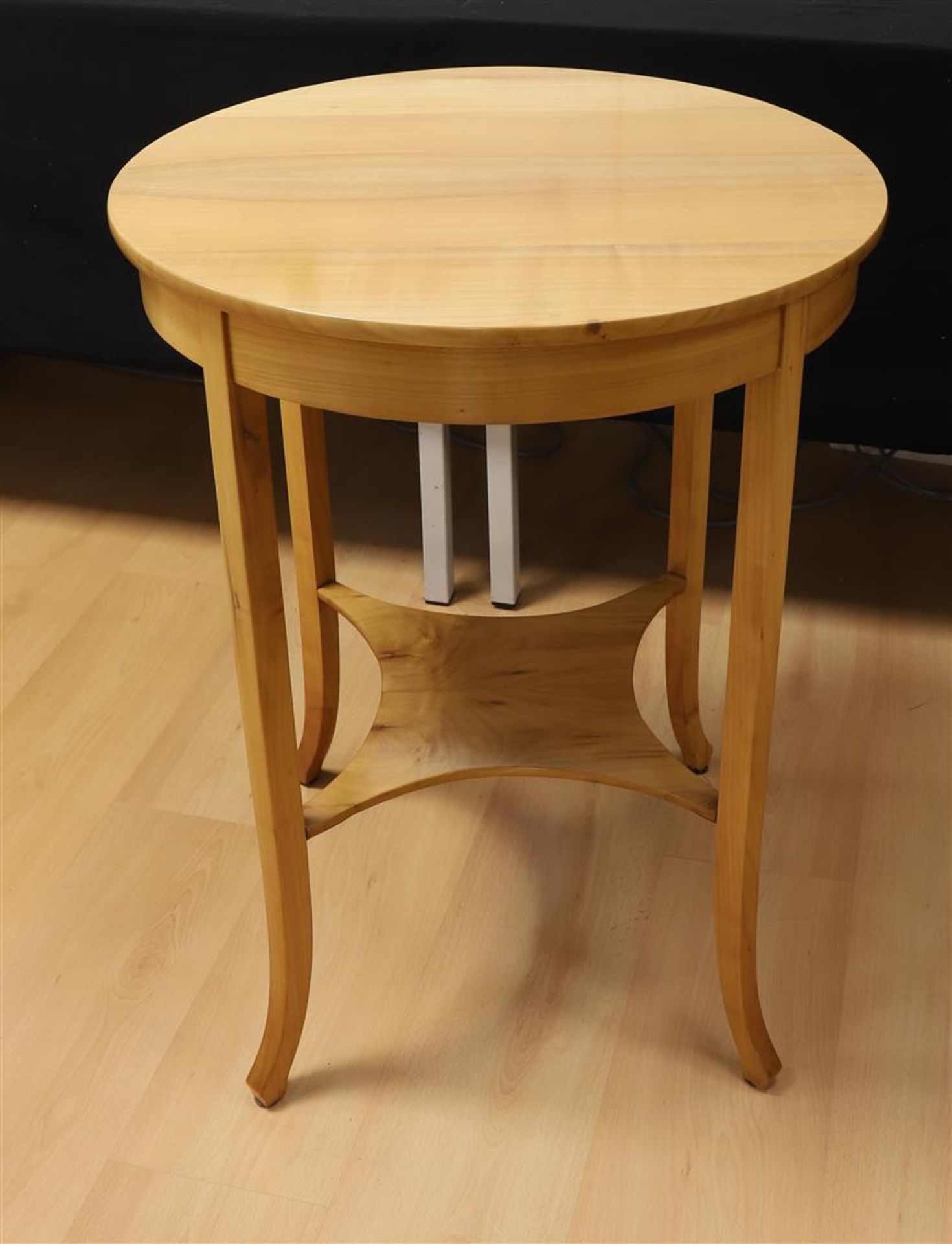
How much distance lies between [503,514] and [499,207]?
671 mm

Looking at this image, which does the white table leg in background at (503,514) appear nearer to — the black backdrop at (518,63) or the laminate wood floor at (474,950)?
the laminate wood floor at (474,950)

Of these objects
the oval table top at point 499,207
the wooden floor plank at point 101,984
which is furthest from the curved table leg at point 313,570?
the oval table top at point 499,207

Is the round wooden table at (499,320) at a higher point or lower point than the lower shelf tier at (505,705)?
higher

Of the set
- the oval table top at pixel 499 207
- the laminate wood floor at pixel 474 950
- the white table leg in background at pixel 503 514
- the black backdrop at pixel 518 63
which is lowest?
the laminate wood floor at pixel 474 950

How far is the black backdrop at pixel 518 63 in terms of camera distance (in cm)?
126

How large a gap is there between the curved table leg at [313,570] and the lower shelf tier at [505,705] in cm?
2

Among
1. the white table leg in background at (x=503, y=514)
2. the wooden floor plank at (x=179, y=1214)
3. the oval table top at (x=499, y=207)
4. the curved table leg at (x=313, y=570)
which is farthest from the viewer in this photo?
the white table leg in background at (x=503, y=514)

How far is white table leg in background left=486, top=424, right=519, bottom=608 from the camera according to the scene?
4.83 feet

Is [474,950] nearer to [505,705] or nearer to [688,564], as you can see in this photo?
[505,705]

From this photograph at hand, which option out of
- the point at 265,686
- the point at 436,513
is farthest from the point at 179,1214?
the point at 436,513

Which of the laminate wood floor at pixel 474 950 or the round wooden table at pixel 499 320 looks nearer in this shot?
the round wooden table at pixel 499 320

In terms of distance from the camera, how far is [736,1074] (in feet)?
3.69

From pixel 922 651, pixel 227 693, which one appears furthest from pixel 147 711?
pixel 922 651

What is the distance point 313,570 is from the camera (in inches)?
50.7
